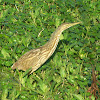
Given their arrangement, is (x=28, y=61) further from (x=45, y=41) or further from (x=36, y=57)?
(x=45, y=41)

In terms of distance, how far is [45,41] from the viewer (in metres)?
7.18

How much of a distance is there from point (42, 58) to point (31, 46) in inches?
32.5

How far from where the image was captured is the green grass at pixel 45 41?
565 cm

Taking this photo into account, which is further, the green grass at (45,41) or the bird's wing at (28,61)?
the bird's wing at (28,61)

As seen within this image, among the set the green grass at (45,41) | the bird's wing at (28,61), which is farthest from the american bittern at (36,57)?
the green grass at (45,41)

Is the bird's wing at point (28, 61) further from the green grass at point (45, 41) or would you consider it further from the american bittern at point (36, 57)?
the green grass at point (45, 41)

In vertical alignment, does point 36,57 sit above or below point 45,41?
below

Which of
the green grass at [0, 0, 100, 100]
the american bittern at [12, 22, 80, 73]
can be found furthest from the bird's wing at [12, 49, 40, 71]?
the green grass at [0, 0, 100, 100]

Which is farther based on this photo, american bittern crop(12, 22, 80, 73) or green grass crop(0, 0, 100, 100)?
american bittern crop(12, 22, 80, 73)

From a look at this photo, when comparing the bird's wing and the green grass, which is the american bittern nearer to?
the bird's wing

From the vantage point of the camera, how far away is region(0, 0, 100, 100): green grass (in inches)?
223

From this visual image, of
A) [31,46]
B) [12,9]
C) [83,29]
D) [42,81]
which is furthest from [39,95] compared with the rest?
[12,9]

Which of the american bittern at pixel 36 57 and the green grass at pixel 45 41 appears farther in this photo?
the american bittern at pixel 36 57

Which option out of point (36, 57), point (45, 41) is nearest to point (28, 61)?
point (36, 57)
